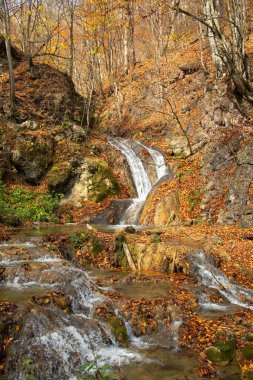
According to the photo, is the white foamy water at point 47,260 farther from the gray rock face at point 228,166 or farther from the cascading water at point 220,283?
the gray rock face at point 228,166

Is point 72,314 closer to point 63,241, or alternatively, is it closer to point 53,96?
point 63,241

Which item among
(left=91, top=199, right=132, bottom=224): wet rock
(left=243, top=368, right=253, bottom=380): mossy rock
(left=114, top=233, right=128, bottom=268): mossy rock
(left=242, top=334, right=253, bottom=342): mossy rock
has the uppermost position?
(left=91, top=199, right=132, bottom=224): wet rock

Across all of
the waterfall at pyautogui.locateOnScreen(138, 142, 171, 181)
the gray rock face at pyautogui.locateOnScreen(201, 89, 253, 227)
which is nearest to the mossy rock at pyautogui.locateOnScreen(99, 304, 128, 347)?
the gray rock face at pyautogui.locateOnScreen(201, 89, 253, 227)

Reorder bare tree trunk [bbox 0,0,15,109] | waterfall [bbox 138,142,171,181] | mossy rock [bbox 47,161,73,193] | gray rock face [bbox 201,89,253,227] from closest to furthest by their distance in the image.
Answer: gray rock face [bbox 201,89,253,227] < mossy rock [bbox 47,161,73,193] < bare tree trunk [bbox 0,0,15,109] < waterfall [bbox 138,142,171,181]

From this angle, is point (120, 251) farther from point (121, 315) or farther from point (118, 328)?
point (118, 328)

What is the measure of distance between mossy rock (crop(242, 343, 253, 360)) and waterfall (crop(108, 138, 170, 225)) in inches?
355

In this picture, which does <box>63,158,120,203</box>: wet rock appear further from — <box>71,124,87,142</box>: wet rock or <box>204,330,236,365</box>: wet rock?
<box>204,330,236,365</box>: wet rock

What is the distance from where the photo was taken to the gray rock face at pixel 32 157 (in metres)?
15.7

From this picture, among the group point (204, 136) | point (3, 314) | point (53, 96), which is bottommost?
point (3, 314)

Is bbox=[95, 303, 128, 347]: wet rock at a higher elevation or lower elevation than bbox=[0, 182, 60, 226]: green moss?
lower

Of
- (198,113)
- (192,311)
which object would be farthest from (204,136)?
(192,311)

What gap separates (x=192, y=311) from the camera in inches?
249

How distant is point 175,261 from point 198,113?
13285mm

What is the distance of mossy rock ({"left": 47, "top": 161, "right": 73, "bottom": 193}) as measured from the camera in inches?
604
